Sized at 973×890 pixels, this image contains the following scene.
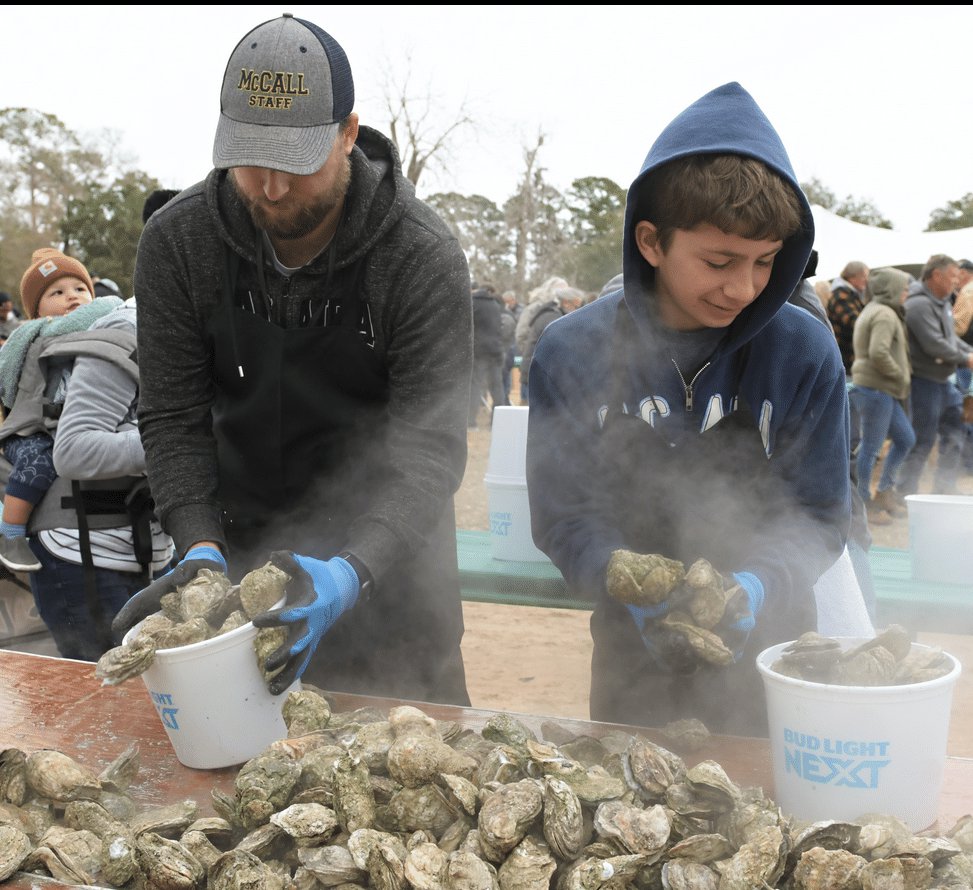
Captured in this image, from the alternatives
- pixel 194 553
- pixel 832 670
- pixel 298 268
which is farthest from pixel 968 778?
pixel 298 268

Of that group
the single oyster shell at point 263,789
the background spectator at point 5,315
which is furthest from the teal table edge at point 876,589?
the background spectator at point 5,315

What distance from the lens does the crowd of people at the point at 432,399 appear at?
1.69 metres

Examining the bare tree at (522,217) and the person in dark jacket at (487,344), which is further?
the bare tree at (522,217)

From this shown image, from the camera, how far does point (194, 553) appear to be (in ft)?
6.15

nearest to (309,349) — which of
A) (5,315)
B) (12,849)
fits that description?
(12,849)

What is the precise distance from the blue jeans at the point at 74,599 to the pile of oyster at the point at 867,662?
7.44ft

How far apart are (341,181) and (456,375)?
49 cm

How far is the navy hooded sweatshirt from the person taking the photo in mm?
1730

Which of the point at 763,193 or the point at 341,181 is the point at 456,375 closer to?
the point at 341,181

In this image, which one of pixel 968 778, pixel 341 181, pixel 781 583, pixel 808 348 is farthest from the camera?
pixel 341 181

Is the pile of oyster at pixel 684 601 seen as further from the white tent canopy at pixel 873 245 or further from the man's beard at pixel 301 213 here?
the white tent canopy at pixel 873 245

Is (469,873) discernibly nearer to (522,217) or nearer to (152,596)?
(152,596)

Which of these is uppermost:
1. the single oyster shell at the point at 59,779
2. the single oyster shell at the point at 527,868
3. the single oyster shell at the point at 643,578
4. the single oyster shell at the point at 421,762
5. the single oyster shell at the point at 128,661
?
the single oyster shell at the point at 643,578

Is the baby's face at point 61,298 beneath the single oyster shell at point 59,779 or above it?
above
